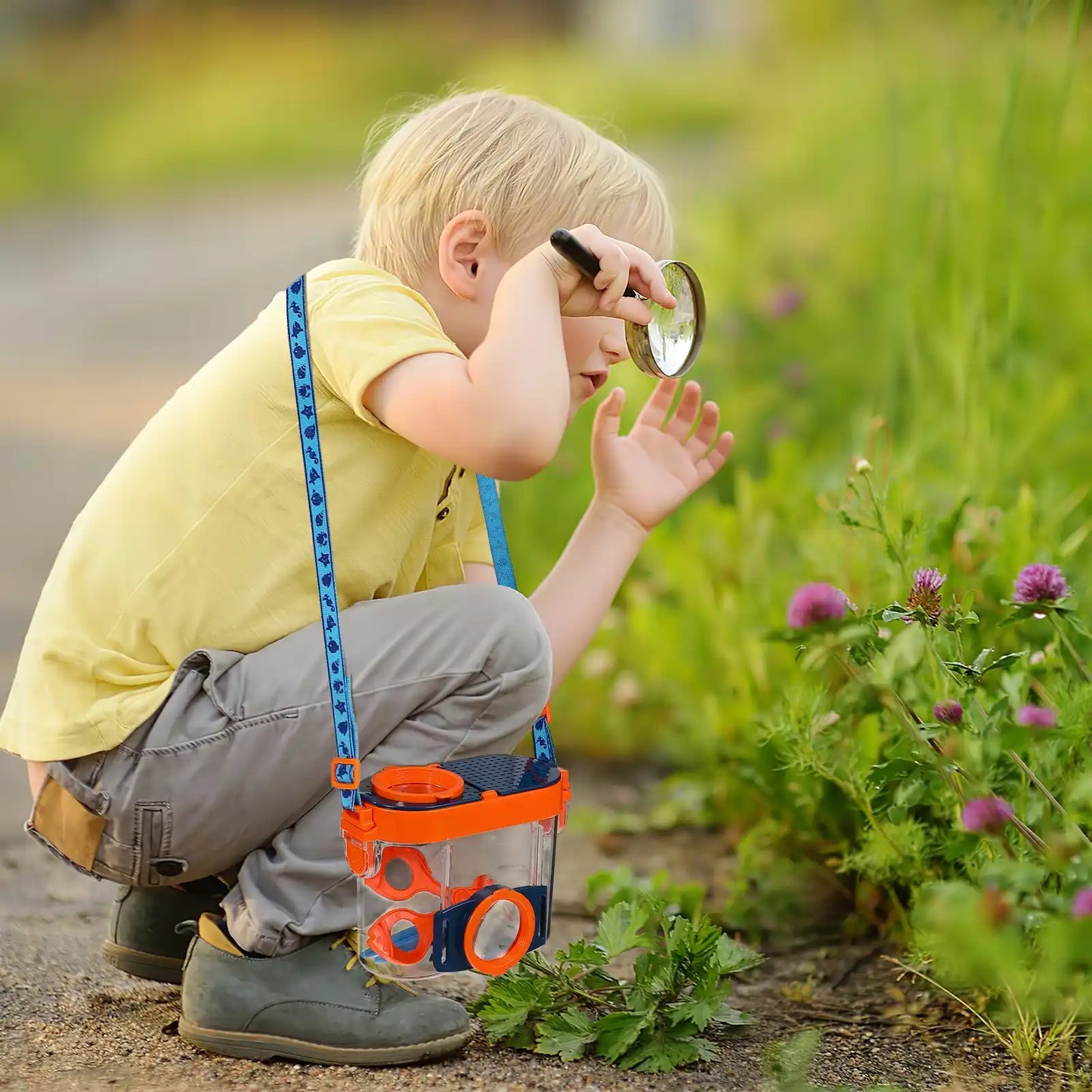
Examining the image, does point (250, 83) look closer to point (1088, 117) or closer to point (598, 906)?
point (1088, 117)

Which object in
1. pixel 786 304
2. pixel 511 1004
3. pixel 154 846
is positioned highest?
pixel 786 304

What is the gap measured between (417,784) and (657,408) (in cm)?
61

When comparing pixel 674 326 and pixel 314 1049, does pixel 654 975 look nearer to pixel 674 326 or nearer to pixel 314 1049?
pixel 314 1049

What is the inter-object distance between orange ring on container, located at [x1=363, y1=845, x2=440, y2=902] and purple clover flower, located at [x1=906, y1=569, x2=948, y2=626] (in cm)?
54

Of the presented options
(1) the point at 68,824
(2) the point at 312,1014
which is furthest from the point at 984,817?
(1) the point at 68,824

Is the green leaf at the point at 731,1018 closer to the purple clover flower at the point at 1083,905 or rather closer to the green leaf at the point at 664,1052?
the green leaf at the point at 664,1052

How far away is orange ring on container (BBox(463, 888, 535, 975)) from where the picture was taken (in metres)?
1.45

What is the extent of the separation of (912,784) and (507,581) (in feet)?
1.72

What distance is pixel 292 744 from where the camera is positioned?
4.86ft

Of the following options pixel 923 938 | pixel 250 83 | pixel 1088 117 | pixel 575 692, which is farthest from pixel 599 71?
pixel 923 938

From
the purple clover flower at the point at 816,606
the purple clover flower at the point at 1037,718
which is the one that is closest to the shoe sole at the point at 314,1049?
the purple clover flower at the point at 816,606

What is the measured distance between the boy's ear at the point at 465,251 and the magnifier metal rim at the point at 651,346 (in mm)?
171

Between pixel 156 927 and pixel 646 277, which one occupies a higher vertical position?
pixel 646 277

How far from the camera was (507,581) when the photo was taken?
1.73m
